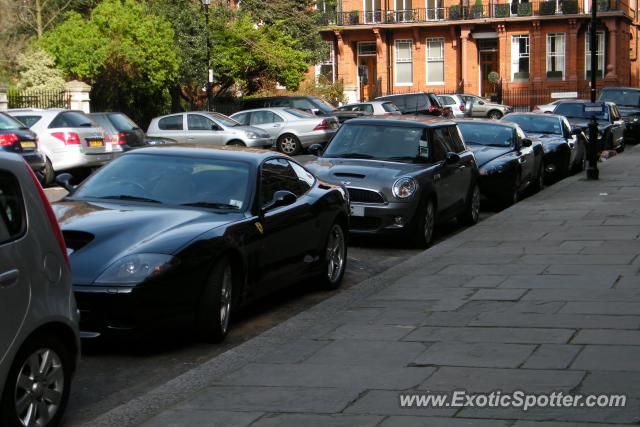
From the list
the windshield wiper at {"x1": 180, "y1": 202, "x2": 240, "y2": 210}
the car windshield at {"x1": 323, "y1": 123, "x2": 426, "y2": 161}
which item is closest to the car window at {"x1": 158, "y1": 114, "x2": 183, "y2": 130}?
the car windshield at {"x1": 323, "y1": 123, "x2": 426, "y2": 161}

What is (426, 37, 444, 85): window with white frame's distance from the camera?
2591 inches

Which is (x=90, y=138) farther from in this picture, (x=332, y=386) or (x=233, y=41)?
(x=233, y=41)

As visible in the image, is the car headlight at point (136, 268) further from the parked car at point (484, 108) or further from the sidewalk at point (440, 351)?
the parked car at point (484, 108)

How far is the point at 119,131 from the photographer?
24.8 meters

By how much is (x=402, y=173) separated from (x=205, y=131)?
1666 cm

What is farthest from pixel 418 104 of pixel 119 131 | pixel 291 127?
pixel 119 131

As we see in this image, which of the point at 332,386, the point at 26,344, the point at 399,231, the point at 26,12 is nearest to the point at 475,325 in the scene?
the point at 332,386

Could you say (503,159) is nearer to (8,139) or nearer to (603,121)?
(8,139)

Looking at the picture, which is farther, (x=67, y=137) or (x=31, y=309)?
(x=67, y=137)

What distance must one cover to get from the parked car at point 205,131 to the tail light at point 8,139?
29.3ft

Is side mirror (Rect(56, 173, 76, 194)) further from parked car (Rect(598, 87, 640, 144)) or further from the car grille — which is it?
parked car (Rect(598, 87, 640, 144))

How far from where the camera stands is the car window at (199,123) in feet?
97.5

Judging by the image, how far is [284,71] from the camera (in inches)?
1812

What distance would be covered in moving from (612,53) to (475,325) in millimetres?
57389
